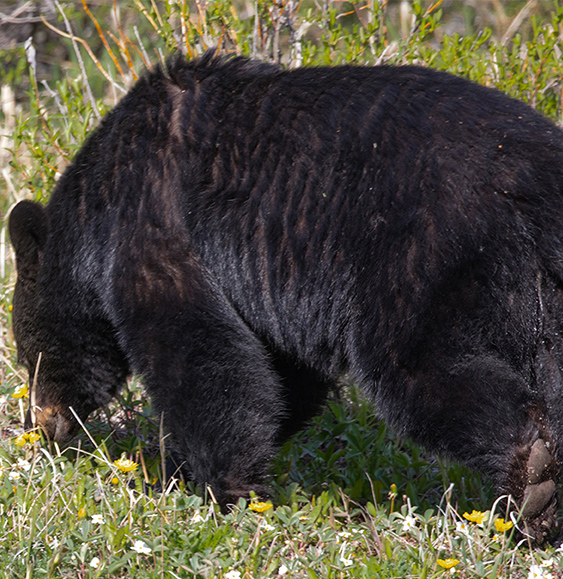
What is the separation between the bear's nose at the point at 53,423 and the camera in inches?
156

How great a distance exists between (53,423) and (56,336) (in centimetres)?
43

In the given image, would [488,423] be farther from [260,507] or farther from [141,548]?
[141,548]

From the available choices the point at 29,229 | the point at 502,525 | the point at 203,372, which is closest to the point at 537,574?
the point at 502,525

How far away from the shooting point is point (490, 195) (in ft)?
9.38

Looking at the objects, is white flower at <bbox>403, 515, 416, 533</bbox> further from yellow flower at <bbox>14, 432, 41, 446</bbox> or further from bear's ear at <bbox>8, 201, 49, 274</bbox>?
bear's ear at <bbox>8, 201, 49, 274</bbox>

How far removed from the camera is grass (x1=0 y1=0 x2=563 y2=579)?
2.95m

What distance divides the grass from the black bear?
0.26 meters

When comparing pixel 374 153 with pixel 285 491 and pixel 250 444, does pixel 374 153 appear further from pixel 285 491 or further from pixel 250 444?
pixel 285 491

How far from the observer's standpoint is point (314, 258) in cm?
313

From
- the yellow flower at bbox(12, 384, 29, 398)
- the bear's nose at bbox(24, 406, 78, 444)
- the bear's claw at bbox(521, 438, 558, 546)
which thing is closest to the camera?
the bear's claw at bbox(521, 438, 558, 546)

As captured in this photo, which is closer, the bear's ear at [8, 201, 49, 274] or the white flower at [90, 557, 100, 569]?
the white flower at [90, 557, 100, 569]

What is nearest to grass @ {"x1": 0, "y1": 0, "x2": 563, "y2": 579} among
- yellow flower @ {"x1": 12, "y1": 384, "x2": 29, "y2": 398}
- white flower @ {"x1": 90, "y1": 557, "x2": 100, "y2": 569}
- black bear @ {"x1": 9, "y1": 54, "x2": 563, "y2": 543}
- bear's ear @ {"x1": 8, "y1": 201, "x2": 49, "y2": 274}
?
white flower @ {"x1": 90, "y1": 557, "x2": 100, "y2": 569}

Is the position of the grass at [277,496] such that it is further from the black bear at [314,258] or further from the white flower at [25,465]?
the black bear at [314,258]

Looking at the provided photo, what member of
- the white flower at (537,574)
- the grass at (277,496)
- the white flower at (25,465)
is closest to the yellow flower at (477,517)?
the grass at (277,496)
